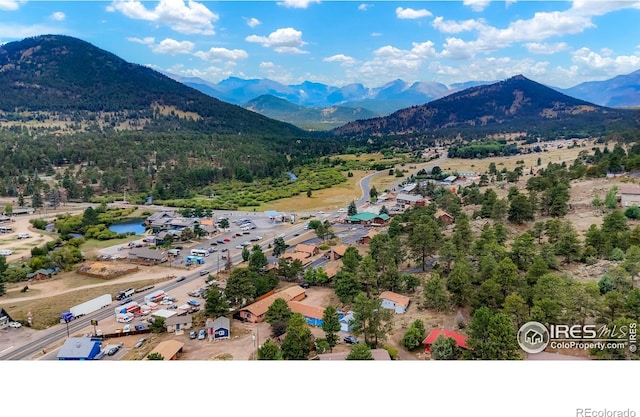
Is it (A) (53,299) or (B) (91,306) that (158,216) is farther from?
(B) (91,306)

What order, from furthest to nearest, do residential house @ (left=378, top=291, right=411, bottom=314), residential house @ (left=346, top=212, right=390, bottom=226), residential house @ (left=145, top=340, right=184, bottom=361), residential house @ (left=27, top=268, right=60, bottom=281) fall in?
residential house @ (left=346, top=212, right=390, bottom=226) < residential house @ (left=27, top=268, right=60, bottom=281) < residential house @ (left=378, top=291, right=411, bottom=314) < residential house @ (left=145, top=340, right=184, bottom=361)

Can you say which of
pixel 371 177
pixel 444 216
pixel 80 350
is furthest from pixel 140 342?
pixel 371 177

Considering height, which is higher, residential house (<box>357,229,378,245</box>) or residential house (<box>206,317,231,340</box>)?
residential house (<box>357,229,378,245</box>)

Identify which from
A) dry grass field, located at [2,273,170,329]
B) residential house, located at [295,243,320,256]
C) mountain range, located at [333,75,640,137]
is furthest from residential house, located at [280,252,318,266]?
mountain range, located at [333,75,640,137]

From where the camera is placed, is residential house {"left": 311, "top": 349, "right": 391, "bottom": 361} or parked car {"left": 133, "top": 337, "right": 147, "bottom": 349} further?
parked car {"left": 133, "top": 337, "right": 147, "bottom": 349}

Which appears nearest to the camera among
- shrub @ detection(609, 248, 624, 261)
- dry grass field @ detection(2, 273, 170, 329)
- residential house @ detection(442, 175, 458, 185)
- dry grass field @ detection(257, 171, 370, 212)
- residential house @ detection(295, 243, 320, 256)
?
shrub @ detection(609, 248, 624, 261)

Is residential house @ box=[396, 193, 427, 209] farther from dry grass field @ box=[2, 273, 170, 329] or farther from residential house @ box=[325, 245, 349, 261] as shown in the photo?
dry grass field @ box=[2, 273, 170, 329]

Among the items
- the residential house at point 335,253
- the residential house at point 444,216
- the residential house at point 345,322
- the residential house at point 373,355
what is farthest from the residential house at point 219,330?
the residential house at point 444,216
